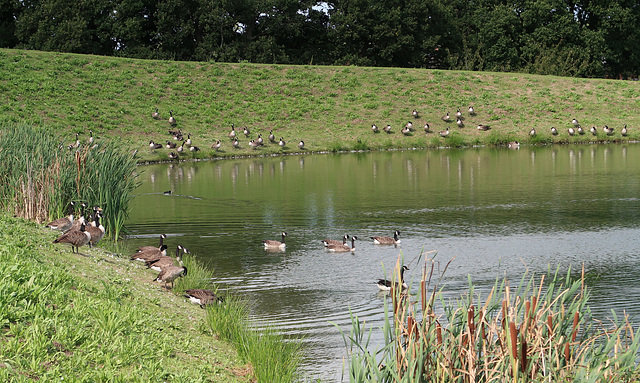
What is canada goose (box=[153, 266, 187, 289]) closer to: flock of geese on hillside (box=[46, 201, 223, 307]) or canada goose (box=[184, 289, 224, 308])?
flock of geese on hillside (box=[46, 201, 223, 307])

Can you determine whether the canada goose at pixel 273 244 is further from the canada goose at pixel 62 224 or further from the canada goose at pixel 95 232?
the canada goose at pixel 62 224

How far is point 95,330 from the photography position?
27.3 feet

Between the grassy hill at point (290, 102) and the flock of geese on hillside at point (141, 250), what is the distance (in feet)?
90.2

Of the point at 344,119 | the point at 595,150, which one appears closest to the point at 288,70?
the point at 344,119

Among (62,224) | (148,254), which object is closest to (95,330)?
(148,254)

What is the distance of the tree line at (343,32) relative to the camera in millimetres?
70125

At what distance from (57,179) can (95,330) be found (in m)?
8.94

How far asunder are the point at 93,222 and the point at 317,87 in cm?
4601

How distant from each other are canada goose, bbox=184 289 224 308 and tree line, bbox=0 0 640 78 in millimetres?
61399

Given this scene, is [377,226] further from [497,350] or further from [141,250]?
[497,350]

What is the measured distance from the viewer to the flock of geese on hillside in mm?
11977

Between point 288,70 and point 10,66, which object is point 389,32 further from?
point 10,66

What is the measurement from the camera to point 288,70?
208ft

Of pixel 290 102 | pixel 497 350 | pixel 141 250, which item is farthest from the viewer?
pixel 290 102
